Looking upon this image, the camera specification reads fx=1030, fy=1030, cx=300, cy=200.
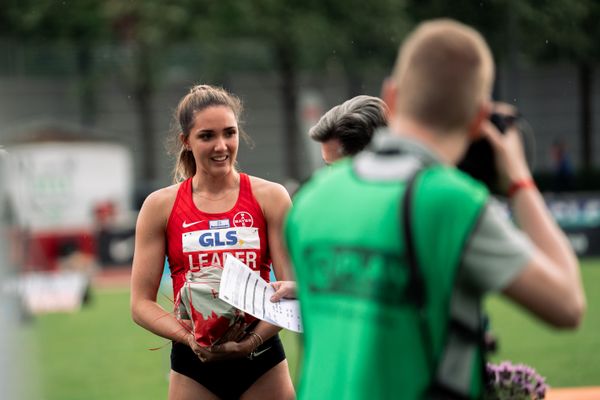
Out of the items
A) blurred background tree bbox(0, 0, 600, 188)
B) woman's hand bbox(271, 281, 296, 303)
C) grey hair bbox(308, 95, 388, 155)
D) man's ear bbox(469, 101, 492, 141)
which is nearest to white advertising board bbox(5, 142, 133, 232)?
blurred background tree bbox(0, 0, 600, 188)

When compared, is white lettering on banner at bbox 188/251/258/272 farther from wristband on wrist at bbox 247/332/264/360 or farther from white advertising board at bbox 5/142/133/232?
white advertising board at bbox 5/142/133/232

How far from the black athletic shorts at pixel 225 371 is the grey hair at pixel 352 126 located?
2.77ft

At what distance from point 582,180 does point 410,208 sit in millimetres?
28333

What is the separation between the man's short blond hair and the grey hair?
4.29ft

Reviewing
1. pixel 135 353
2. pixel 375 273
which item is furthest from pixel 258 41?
pixel 375 273

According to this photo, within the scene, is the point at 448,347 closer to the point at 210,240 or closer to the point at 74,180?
the point at 210,240

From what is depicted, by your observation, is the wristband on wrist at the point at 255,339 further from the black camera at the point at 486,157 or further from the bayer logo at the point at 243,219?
the black camera at the point at 486,157

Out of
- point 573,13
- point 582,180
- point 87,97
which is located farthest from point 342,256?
point 87,97

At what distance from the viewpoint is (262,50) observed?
104ft

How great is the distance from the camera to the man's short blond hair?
199 cm

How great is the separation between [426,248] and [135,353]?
999cm

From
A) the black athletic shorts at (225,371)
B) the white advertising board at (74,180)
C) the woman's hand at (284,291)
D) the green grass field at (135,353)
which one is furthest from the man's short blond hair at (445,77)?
the white advertising board at (74,180)

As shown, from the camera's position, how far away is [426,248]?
1.93 metres

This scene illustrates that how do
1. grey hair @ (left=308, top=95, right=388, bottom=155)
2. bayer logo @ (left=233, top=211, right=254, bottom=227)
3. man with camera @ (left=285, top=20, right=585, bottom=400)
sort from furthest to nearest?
bayer logo @ (left=233, top=211, right=254, bottom=227), grey hair @ (left=308, top=95, right=388, bottom=155), man with camera @ (left=285, top=20, right=585, bottom=400)
